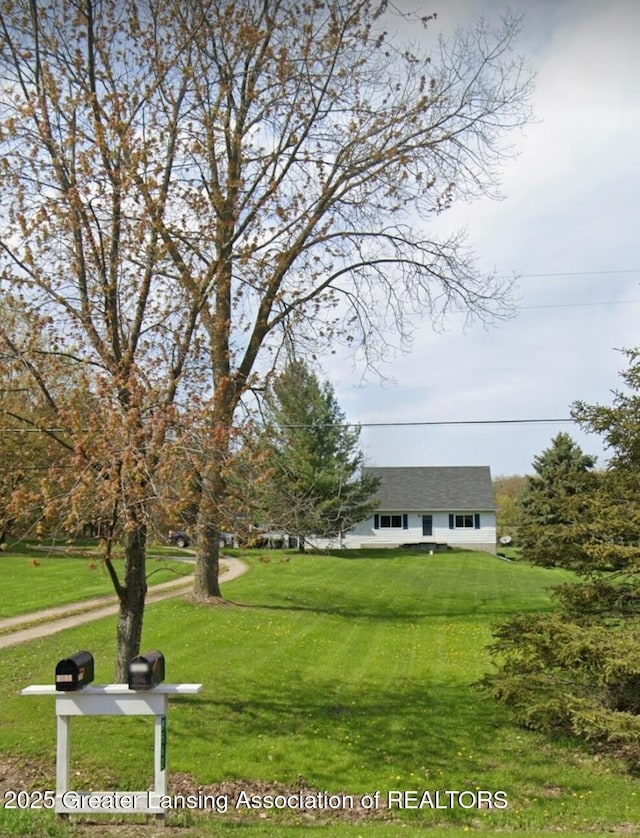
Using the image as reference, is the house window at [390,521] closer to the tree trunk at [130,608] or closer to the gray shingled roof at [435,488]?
the gray shingled roof at [435,488]

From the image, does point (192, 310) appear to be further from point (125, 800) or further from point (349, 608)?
point (349, 608)

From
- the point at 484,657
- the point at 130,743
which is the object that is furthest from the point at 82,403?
the point at 484,657

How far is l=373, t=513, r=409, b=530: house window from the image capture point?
4844cm

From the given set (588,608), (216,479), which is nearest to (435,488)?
(588,608)

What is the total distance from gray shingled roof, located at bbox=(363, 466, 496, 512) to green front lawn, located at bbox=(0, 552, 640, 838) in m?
33.0

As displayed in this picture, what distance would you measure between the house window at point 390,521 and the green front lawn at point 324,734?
33.2 metres

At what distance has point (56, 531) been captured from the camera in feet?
23.4

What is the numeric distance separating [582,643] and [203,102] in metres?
7.61

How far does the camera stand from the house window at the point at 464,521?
Answer: 157 feet

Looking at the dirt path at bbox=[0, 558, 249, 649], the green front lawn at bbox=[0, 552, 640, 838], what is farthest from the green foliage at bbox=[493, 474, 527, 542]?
the green front lawn at bbox=[0, 552, 640, 838]

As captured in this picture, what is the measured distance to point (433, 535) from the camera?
4809cm

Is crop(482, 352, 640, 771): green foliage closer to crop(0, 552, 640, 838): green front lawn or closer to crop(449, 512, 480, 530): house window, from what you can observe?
crop(0, 552, 640, 838): green front lawn

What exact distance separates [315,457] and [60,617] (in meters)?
10.6

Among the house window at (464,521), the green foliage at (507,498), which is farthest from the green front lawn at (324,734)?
the green foliage at (507,498)
